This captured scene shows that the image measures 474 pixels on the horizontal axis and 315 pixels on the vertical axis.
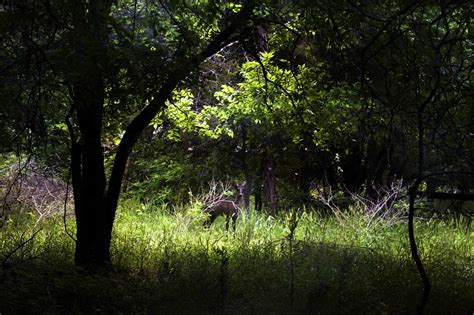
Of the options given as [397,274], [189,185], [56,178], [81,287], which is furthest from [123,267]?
[189,185]

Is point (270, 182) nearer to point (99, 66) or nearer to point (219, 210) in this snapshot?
point (219, 210)

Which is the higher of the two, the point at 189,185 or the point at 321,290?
the point at 189,185

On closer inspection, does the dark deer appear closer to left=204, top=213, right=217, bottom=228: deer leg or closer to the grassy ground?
left=204, top=213, right=217, bottom=228: deer leg

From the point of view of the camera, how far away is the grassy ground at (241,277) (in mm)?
4855

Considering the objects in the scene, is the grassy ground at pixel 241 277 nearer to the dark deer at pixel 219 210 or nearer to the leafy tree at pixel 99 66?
the leafy tree at pixel 99 66

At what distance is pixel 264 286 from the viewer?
580 cm

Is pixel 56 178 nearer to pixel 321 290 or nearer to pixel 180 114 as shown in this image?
pixel 180 114

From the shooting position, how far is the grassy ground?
4855mm

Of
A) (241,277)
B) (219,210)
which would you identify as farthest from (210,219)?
(241,277)

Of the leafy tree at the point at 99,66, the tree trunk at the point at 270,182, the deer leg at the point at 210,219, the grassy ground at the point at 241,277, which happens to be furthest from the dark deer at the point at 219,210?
the leafy tree at the point at 99,66

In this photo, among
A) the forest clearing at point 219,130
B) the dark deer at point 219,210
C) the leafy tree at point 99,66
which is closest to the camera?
the leafy tree at point 99,66

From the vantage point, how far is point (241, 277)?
612 cm

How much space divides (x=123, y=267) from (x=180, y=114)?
2973 millimetres

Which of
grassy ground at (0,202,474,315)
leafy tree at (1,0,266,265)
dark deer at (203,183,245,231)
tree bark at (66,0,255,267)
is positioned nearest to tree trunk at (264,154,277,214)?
dark deer at (203,183,245,231)
